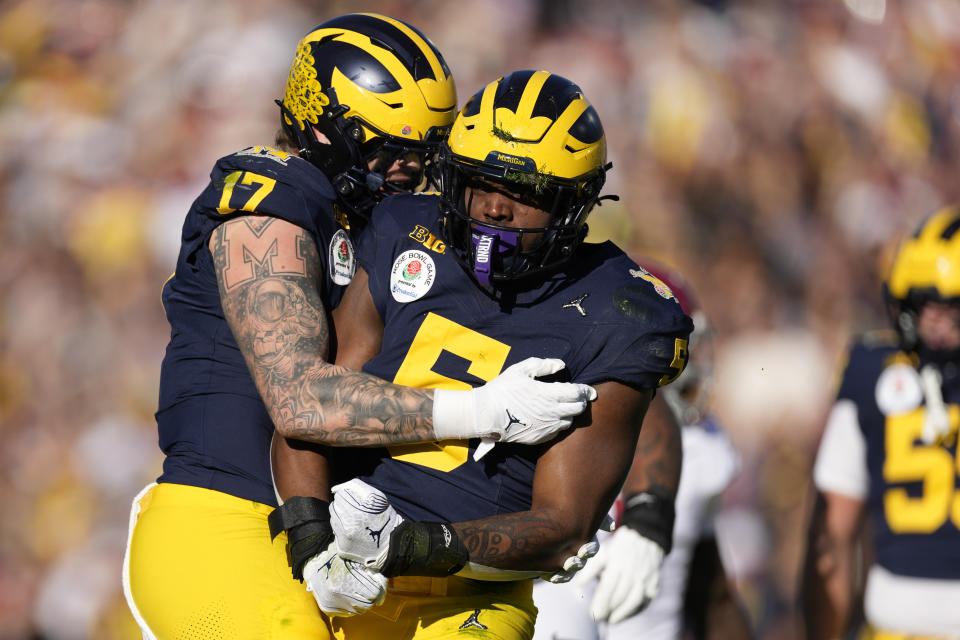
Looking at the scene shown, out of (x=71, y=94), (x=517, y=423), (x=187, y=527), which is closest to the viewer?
(x=517, y=423)

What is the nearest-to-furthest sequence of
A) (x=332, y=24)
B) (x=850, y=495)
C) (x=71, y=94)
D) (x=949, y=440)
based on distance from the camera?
1. (x=332, y=24)
2. (x=949, y=440)
3. (x=850, y=495)
4. (x=71, y=94)

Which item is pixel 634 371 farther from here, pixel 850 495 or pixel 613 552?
pixel 850 495

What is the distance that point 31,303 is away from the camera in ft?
21.1

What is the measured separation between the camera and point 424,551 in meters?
2.41

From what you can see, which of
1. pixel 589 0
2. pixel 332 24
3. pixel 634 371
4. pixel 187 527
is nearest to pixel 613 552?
pixel 634 371

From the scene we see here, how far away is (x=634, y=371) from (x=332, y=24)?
1410 mm

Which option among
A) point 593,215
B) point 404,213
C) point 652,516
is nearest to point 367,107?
point 404,213

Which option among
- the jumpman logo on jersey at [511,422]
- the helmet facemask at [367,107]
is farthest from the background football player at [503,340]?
the helmet facemask at [367,107]

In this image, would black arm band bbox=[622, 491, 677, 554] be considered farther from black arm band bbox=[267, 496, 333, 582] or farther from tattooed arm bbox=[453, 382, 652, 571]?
black arm band bbox=[267, 496, 333, 582]

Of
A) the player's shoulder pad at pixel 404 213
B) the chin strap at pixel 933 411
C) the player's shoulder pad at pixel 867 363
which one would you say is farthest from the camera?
the player's shoulder pad at pixel 867 363

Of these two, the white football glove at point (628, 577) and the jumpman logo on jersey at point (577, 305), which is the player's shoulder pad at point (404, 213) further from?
the white football glove at point (628, 577)

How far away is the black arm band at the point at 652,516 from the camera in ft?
11.7

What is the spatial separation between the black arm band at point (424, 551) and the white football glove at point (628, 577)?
1146 millimetres

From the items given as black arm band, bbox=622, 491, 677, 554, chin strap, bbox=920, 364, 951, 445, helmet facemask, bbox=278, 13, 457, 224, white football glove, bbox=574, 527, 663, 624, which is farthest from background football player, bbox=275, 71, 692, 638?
chin strap, bbox=920, 364, 951, 445
